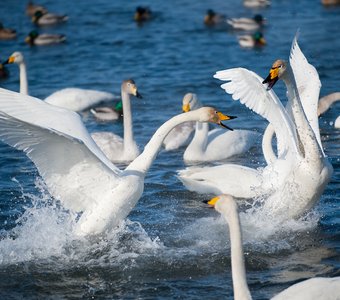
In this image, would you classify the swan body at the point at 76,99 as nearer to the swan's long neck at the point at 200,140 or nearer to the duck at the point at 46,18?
the swan's long neck at the point at 200,140

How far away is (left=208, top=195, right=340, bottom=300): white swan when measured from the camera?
614 centimetres

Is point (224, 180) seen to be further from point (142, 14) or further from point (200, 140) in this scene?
point (142, 14)

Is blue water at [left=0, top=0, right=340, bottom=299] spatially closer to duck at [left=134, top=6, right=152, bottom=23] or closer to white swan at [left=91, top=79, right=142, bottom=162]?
white swan at [left=91, top=79, right=142, bottom=162]

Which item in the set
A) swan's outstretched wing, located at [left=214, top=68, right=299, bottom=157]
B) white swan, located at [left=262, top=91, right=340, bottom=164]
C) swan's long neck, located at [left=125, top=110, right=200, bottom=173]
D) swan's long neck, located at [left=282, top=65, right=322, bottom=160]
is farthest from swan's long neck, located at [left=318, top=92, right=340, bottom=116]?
swan's long neck, located at [left=125, top=110, right=200, bottom=173]

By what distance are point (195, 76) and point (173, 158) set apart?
519cm

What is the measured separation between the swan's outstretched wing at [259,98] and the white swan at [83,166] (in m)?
1.43

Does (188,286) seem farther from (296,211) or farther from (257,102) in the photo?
(257,102)

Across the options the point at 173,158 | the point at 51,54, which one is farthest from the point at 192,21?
the point at 173,158

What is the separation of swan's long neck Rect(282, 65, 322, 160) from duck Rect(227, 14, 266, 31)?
13.7 metres

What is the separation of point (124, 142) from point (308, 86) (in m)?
3.10

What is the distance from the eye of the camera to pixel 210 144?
488 inches

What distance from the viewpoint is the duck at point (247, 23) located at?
22.5m

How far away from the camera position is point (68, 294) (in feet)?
25.6

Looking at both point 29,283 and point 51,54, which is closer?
point 29,283
